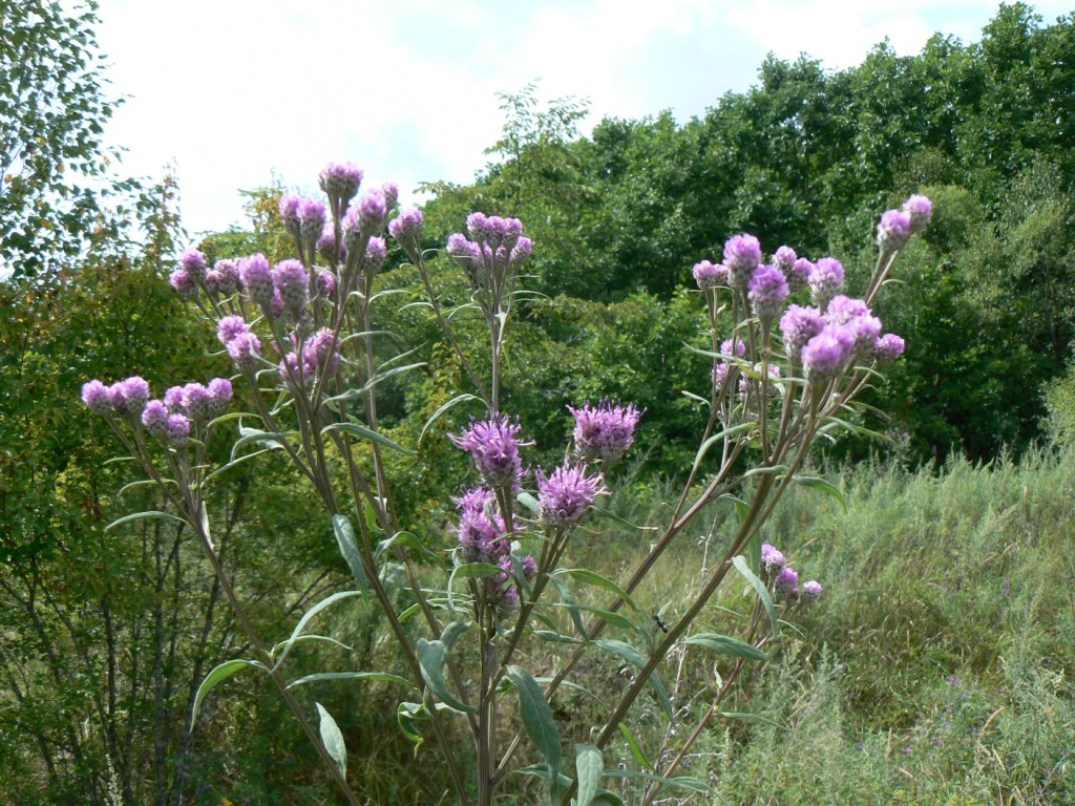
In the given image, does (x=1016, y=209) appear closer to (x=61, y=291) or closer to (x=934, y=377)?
(x=934, y=377)

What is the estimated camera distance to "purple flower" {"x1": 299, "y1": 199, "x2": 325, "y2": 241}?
4.83 ft

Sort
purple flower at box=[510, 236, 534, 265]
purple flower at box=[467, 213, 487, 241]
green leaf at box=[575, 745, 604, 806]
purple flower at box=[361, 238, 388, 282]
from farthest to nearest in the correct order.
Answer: purple flower at box=[510, 236, 534, 265] < purple flower at box=[467, 213, 487, 241] < purple flower at box=[361, 238, 388, 282] < green leaf at box=[575, 745, 604, 806]

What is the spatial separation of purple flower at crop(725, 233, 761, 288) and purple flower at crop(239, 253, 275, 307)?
0.67m

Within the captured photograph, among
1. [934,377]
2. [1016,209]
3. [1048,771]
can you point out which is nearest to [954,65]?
[1016,209]

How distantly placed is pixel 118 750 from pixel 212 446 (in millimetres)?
1166

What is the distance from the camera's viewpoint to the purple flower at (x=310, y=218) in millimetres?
1471

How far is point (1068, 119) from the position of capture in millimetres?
14109

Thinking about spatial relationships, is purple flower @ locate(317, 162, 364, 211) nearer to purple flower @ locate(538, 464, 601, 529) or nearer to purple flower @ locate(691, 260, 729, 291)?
purple flower @ locate(538, 464, 601, 529)

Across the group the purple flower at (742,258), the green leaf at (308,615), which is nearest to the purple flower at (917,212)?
the purple flower at (742,258)

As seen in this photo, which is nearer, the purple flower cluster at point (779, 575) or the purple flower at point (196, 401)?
the purple flower at point (196, 401)

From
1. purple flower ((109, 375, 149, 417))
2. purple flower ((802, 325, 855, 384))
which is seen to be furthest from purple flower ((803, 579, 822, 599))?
purple flower ((109, 375, 149, 417))

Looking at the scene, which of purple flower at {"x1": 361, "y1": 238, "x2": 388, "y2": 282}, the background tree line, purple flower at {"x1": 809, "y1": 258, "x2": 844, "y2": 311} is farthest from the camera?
the background tree line

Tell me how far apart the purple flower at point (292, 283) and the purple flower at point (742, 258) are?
62 centimetres

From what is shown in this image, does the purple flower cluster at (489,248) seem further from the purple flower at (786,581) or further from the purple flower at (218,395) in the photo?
the purple flower at (786,581)
